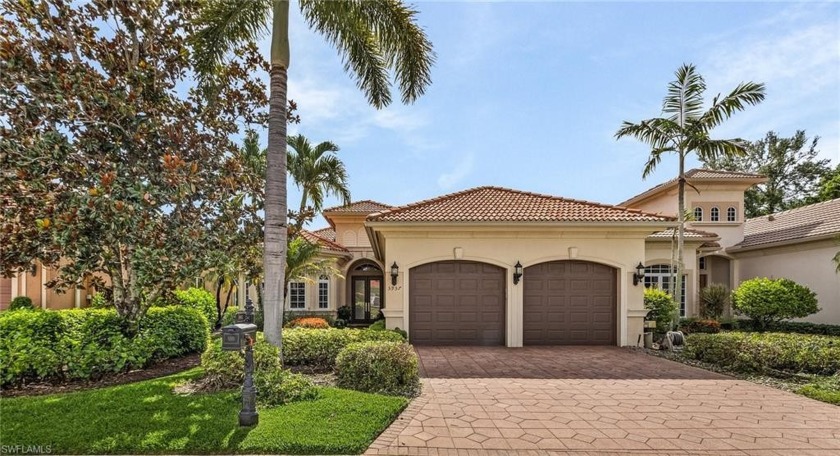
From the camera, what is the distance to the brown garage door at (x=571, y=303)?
11680 mm

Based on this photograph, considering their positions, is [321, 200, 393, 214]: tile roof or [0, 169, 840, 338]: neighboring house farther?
[321, 200, 393, 214]: tile roof

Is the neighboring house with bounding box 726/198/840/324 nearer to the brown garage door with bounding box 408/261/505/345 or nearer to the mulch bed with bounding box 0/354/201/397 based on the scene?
the brown garage door with bounding box 408/261/505/345

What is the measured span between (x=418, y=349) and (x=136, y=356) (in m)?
6.54

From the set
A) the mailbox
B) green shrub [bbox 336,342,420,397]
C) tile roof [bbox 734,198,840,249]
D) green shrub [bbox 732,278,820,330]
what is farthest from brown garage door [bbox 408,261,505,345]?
tile roof [bbox 734,198,840,249]

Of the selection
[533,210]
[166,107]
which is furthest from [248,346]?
[533,210]

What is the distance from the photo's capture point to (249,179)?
828 cm

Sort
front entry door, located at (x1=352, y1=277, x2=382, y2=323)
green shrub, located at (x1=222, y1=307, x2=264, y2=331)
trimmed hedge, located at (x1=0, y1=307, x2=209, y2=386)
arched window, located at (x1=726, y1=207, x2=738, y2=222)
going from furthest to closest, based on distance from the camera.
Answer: front entry door, located at (x1=352, y1=277, x2=382, y2=323) < arched window, located at (x1=726, y1=207, x2=738, y2=222) < green shrub, located at (x1=222, y1=307, x2=264, y2=331) < trimmed hedge, located at (x1=0, y1=307, x2=209, y2=386)

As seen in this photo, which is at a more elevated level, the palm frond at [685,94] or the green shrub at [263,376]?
the palm frond at [685,94]

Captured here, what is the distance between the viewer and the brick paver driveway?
4730 mm

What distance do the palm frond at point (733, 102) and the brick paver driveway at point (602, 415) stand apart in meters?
7.65

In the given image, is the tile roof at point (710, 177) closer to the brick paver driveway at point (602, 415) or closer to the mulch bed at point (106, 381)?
the brick paver driveway at point (602, 415)

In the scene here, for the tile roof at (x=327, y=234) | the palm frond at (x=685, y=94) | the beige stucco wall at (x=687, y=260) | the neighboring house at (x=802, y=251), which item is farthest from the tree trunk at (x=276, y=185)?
the neighboring house at (x=802, y=251)

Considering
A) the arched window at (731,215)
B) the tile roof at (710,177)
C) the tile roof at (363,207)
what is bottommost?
the arched window at (731,215)

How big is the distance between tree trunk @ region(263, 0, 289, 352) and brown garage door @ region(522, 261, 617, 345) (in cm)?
757
